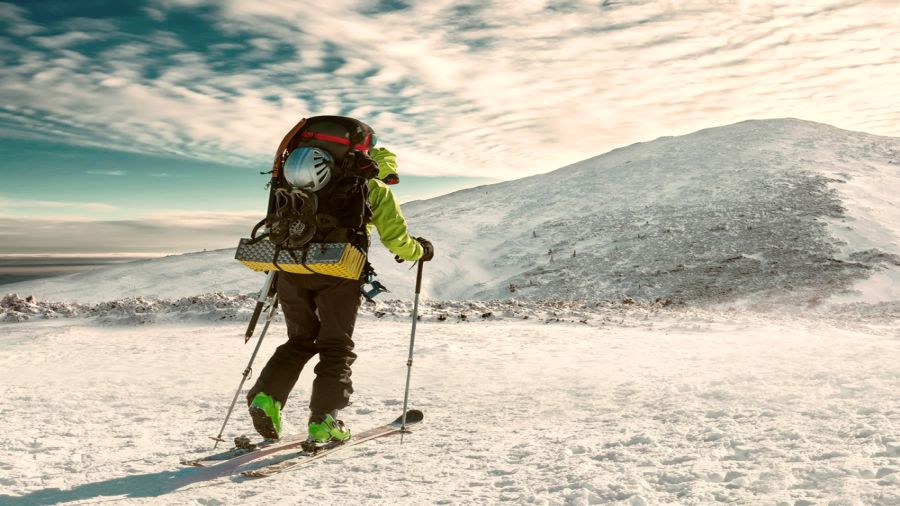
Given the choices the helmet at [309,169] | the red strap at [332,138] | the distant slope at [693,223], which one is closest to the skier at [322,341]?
the red strap at [332,138]

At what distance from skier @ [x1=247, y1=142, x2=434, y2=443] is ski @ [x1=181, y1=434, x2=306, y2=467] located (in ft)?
0.39

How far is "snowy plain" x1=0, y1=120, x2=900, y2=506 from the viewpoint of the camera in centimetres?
455

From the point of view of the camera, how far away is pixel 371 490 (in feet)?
15.0

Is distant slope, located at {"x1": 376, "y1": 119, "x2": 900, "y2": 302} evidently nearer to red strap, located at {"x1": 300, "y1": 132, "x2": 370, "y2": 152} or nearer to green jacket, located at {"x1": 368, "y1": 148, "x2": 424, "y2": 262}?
green jacket, located at {"x1": 368, "y1": 148, "x2": 424, "y2": 262}

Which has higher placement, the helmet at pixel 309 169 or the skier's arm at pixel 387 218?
the helmet at pixel 309 169

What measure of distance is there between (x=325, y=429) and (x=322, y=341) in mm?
706

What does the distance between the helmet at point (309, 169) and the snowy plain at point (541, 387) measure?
2.18 metres

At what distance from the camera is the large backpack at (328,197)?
5.29m

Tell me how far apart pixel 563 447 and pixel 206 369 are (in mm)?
5695

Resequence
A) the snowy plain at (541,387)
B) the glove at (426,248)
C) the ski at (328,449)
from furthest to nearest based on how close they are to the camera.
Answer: the glove at (426,248) < the ski at (328,449) < the snowy plain at (541,387)

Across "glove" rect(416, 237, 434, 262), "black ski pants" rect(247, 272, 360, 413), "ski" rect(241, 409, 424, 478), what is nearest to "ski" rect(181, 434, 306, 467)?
"ski" rect(241, 409, 424, 478)

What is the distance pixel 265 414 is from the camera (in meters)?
5.41

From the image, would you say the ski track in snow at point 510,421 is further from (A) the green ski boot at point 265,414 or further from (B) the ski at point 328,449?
(A) the green ski boot at point 265,414

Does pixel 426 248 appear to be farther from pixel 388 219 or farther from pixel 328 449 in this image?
pixel 328 449
